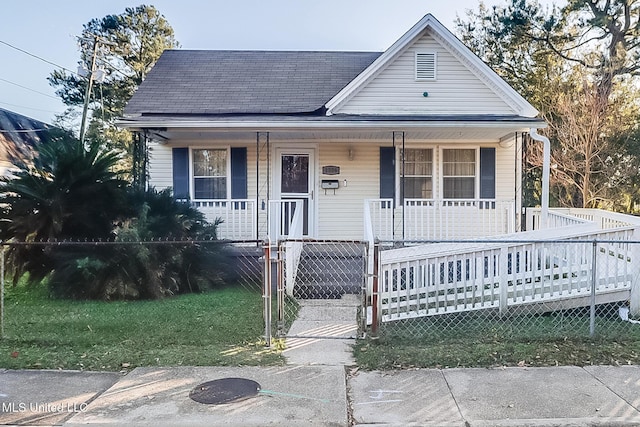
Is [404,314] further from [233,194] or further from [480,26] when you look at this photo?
[480,26]

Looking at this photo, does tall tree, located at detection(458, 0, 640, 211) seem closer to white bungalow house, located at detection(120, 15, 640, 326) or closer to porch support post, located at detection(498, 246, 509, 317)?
white bungalow house, located at detection(120, 15, 640, 326)

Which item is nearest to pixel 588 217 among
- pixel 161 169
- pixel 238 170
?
pixel 238 170

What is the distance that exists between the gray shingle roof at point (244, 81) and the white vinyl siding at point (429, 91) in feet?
4.01

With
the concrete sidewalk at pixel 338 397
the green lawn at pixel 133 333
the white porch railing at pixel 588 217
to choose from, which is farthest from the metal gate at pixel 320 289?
the white porch railing at pixel 588 217

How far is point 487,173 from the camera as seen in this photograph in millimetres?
10438

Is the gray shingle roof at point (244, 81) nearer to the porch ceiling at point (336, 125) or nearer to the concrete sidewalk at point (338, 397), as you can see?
the porch ceiling at point (336, 125)

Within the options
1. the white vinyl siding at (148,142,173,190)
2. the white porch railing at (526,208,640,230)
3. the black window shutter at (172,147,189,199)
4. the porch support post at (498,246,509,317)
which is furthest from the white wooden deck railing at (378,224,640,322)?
the white vinyl siding at (148,142,173,190)

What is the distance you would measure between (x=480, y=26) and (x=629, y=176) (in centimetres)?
933

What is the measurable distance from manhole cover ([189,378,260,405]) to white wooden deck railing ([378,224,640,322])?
223 cm

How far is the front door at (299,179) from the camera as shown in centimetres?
1066

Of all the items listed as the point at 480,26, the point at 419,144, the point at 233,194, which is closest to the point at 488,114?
the point at 419,144

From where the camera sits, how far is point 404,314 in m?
5.67

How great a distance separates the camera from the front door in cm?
1066

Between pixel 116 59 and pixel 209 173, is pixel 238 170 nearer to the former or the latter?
pixel 209 173
